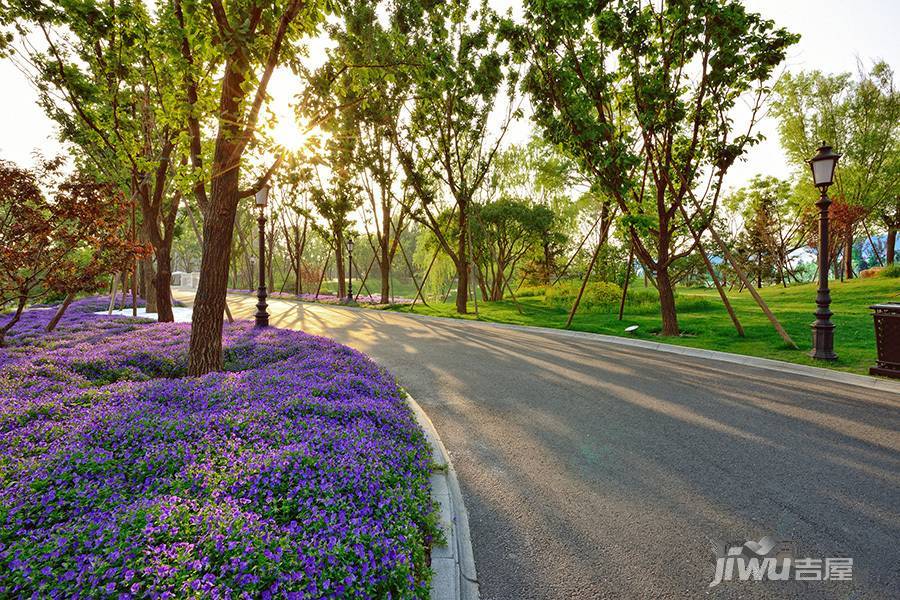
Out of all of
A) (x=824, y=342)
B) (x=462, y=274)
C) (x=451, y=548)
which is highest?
(x=462, y=274)

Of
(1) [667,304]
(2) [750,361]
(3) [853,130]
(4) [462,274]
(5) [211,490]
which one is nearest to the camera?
(5) [211,490]

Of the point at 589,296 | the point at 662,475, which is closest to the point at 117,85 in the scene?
the point at 662,475

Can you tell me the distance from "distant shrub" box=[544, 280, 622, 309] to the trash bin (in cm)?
1192

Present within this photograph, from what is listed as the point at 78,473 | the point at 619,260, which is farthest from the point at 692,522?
the point at 619,260

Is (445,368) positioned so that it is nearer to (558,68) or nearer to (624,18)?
(558,68)

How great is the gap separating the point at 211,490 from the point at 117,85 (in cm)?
1171

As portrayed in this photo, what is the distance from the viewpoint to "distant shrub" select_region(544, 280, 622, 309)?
19781mm

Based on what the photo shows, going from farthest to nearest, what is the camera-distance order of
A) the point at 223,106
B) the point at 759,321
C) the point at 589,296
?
the point at 589,296, the point at 759,321, the point at 223,106

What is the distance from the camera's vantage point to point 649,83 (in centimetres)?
1076

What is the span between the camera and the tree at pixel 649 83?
33.5 feet

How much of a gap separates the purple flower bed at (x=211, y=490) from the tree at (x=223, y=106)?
4.99 ft

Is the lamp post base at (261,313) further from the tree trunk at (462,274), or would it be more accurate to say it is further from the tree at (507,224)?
the tree at (507,224)

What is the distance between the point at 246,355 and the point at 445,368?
4.13m

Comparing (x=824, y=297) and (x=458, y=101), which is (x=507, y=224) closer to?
(x=458, y=101)
